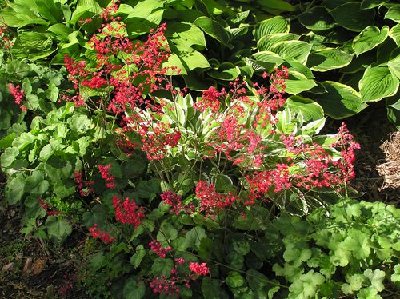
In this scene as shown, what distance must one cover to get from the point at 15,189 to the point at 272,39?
254cm

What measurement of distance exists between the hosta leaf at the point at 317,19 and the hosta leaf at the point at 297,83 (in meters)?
0.72

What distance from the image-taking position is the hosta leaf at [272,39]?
180 inches

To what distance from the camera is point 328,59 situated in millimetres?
4637

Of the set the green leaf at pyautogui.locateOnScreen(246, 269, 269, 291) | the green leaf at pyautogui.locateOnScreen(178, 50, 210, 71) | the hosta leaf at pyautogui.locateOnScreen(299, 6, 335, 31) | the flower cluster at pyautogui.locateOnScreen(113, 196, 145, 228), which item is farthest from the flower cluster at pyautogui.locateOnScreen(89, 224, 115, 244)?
the hosta leaf at pyautogui.locateOnScreen(299, 6, 335, 31)

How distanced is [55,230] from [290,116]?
1857mm

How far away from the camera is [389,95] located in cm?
432

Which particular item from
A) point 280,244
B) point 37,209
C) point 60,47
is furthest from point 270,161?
point 60,47

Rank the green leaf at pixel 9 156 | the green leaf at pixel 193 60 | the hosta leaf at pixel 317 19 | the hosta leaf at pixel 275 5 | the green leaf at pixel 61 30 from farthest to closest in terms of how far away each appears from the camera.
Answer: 1. the hosta leaf at pixel 275 5
2. the hosta leaf at pixel 317 19
3. the green leaf at pixel 193 60
4. the green leaf at pixel 61 30
5. the green leaf at pixel 9 156

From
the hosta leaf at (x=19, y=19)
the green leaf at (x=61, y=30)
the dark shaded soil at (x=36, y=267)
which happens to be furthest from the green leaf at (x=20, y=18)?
the dark shaded soil at (x=36, y=267)

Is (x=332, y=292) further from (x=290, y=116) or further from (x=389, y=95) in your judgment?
(x=389, y=95)

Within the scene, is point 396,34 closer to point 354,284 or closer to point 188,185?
point 188,185

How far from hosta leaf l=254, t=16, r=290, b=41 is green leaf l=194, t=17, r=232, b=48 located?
0.46m

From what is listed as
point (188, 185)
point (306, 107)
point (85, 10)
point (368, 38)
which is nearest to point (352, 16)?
point (368, 38)

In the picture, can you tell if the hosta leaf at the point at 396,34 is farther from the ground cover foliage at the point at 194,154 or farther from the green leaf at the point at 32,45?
the green leaf at the point at 32,45
